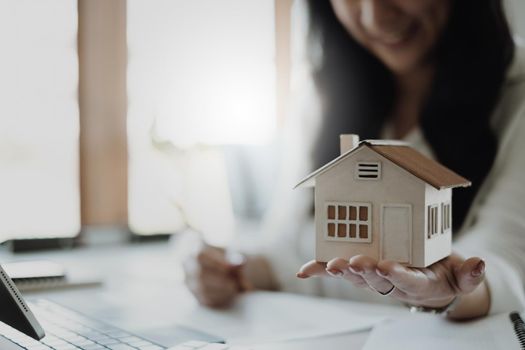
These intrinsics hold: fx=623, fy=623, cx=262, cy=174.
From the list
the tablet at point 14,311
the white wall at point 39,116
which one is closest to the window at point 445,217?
the tablet at point 14,311

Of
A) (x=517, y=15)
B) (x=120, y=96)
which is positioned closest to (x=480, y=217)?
(x=517, y=15)

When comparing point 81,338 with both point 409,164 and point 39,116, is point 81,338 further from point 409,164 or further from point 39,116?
point 39,116

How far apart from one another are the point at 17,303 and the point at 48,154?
2.55m

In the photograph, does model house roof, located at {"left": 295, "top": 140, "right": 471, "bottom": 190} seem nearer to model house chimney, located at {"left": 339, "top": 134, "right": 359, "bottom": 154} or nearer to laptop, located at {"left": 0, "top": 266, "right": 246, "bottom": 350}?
model house chimney, located at {"left": 339, "top": 134, "right": 359, "bottom": 154}

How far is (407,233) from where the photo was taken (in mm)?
512

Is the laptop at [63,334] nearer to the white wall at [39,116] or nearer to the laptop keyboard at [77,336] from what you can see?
the laptop keyboard at [77,336]

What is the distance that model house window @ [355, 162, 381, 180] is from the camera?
0.52 metres

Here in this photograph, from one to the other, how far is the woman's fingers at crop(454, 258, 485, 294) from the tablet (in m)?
0.41

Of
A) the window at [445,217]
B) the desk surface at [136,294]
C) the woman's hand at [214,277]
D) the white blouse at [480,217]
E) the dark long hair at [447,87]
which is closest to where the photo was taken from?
the window at [445,217]

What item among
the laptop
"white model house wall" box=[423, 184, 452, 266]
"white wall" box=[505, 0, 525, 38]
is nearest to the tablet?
the laptop

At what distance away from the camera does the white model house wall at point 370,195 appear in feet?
1.68

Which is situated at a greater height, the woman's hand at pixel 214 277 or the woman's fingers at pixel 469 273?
the woman's fingers at pixel 469 273

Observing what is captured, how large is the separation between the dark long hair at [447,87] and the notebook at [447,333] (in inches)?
12.8

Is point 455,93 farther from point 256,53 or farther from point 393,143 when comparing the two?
point 256,53
